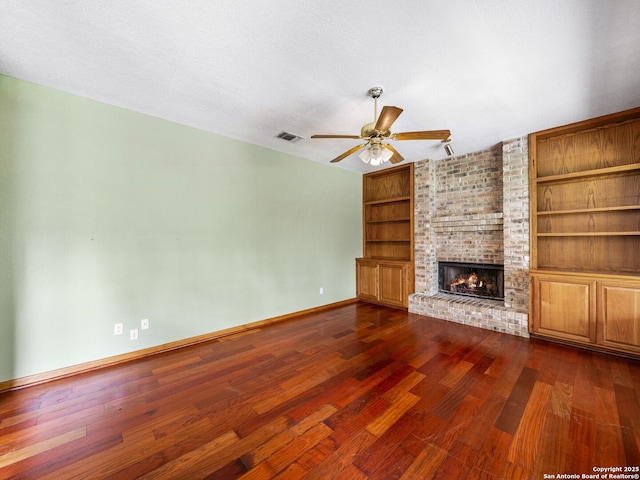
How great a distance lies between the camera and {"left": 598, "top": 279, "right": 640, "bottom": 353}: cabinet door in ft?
9.18

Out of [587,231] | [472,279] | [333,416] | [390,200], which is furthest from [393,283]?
[333,416]

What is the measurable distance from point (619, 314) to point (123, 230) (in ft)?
17.9

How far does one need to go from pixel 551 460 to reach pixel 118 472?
2.44 metres

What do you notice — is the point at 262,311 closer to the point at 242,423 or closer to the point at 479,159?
the point at 242,423

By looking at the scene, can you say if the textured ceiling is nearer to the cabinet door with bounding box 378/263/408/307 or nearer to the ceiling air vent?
the ceiling air vent

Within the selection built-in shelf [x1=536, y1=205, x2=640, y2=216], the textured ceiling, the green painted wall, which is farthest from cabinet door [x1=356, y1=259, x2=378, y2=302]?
the textured ceiling

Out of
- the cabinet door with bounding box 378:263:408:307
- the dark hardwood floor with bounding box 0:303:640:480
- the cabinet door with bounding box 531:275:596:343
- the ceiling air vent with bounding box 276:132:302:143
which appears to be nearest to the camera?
the dark hardwood floor with bounding box 0:303:640:480

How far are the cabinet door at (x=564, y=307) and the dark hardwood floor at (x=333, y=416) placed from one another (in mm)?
241

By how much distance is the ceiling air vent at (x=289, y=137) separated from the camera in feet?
11.6

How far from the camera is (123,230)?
2828 millimetres

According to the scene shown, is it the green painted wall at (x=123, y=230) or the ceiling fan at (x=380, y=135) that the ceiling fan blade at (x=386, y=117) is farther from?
the green painted wall at (x=123, y=230)

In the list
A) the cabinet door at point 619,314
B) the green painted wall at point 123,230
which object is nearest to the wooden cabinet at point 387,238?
the green painted wall at point 123,230

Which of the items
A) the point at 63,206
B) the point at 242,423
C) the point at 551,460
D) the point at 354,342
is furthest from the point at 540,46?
the point at 63,206

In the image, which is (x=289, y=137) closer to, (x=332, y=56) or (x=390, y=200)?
(x=332, y=56)
